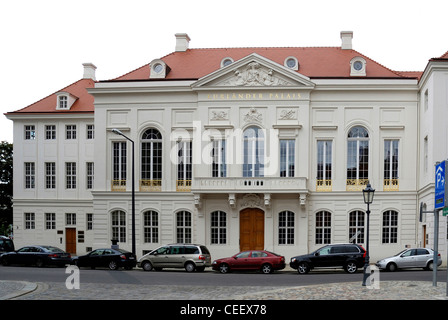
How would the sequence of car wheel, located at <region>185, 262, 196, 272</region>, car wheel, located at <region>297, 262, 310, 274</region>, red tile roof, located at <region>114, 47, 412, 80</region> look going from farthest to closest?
red tile roof, located at <region>114, 47, 412, 80</region>, car wheel, located at <region>185, 262, 196, 272</region>, car wheel, located at <region>297, 262, 310, 274</region>

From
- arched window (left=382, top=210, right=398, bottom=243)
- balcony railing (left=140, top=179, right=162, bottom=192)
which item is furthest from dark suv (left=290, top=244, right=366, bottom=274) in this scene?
balcony railing (left=140, top=179, right=162, bottom=192)

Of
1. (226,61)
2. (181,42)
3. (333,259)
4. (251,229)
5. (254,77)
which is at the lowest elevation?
(333,259)

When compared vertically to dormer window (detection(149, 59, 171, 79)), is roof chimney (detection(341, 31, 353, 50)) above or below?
above

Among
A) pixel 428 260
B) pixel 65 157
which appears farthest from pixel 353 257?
pixel 65 157

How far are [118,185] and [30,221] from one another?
10327mm

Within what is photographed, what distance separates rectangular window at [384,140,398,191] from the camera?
37.8 m

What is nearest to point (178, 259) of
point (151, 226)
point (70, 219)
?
point (151, 226)

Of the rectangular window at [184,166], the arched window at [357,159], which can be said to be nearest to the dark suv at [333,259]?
the arched window at [357,159]

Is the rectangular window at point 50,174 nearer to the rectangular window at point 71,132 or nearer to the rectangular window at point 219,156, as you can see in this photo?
the rectangular window at point 71,132

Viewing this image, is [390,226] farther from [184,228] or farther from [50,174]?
[50,174]

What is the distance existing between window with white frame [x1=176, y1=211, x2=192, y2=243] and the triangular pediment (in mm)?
8298

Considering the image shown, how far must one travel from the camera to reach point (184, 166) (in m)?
39.0

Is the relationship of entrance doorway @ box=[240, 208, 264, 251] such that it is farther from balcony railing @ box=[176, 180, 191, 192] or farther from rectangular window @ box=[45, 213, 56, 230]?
rectangular window @ box=[45, 213, 56, 230]

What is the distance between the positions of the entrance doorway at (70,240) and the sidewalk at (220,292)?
2340 cm
